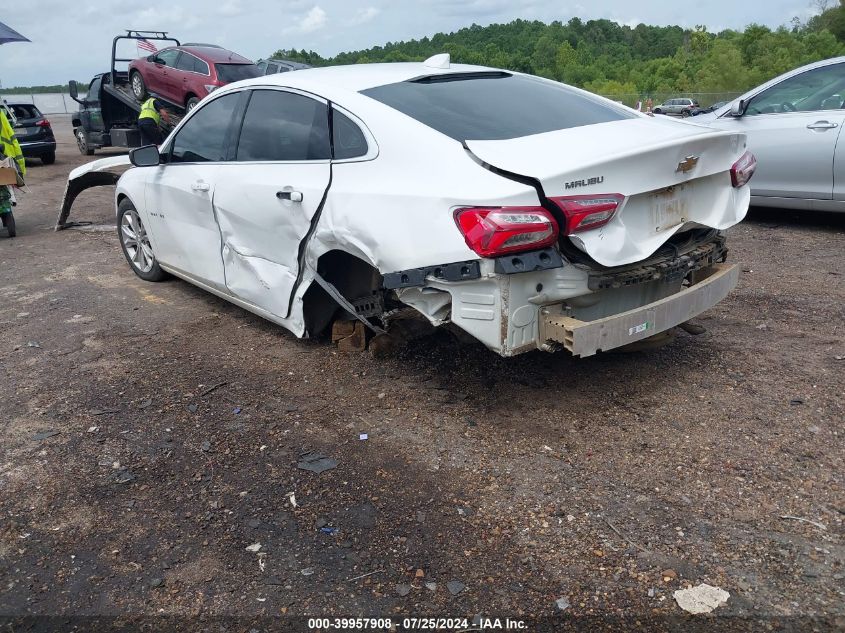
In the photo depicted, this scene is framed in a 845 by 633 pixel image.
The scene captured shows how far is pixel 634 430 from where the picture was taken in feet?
11.5

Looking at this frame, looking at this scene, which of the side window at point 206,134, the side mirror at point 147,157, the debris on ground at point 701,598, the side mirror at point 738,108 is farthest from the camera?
the side mirror at point 738,108

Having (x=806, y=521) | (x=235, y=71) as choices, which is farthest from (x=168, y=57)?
(x=806, y=521)

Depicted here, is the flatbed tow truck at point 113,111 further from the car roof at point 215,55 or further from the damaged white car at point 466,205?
the damaged white car at point 466,205

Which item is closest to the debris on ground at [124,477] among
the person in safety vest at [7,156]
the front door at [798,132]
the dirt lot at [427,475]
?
the dirt lot at [427,475]

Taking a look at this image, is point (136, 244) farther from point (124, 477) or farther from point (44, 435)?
point (124, 477)

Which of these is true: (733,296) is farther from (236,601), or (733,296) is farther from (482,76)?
(236,601)

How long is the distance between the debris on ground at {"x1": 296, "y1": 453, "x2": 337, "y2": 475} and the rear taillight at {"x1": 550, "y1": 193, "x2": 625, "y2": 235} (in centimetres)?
149

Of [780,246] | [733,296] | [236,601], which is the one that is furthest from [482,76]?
[780,246]

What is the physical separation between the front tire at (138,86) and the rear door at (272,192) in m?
11.4

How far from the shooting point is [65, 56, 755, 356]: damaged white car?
309 centimetres

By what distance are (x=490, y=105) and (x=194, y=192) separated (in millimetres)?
2206

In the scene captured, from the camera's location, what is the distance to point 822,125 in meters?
6.91

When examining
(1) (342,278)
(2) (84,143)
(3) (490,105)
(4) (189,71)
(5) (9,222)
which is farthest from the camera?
(2) (84,143)

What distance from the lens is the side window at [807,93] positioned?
7.02 metres
